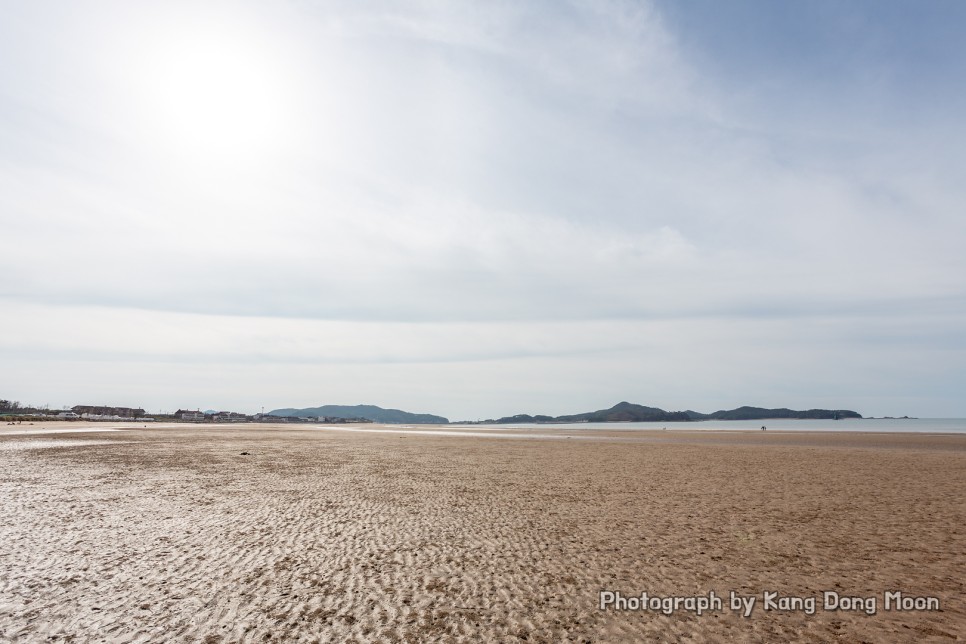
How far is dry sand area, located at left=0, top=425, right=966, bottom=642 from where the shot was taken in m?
8.10

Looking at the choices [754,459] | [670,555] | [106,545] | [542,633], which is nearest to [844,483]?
[754,459]

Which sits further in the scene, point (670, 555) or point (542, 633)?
point (670, 555)

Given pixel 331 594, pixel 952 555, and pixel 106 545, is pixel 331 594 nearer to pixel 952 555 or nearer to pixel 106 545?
pixel 106 545

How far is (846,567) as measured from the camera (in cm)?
1097

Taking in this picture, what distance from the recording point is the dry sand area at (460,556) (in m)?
8.10

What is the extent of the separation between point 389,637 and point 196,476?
2150 cm

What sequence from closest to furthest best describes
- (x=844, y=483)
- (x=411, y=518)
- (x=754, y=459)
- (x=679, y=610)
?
(x=679, y=610) → (x=411, y=518) → (x=844, y=483) → (x=754, y=459)

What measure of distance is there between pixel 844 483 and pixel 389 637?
24.7 meters

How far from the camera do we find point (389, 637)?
7680mm

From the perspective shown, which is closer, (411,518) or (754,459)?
(411,518)

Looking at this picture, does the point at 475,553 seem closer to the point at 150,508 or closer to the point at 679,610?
the point at 679,610

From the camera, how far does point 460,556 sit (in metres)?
11.8

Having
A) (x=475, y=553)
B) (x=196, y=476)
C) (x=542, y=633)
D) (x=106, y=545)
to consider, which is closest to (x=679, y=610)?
(x=542, y=633)

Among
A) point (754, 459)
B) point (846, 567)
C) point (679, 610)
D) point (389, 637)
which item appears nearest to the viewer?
point (389, 637)
